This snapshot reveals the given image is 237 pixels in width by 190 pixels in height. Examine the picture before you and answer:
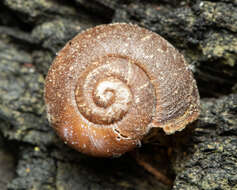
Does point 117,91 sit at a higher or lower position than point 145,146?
higher

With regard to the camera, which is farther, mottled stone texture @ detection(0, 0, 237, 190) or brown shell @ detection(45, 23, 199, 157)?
mottled stone texture @ detection(0, 0, 237, 190)

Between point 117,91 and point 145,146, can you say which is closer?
point 117,91

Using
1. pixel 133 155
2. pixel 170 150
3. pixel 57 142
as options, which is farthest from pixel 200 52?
pixel 57 142

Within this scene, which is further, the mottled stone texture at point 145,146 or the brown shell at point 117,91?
the mottled stone texture at point 145,146

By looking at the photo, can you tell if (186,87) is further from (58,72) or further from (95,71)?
(58,72)
